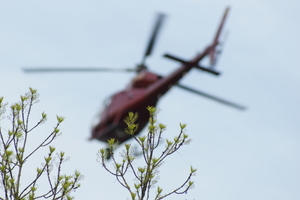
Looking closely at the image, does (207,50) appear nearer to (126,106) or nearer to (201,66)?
(201,66)

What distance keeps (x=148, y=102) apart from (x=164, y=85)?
96 cm

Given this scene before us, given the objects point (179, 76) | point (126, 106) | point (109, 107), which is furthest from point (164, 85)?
point (109, 107)

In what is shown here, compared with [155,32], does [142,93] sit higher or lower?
lower

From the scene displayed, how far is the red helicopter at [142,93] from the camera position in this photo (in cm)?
1593

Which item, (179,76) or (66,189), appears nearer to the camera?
(66,189)

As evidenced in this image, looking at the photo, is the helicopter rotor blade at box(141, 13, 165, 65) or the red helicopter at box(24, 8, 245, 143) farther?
the helicopter rotor blade at box(141, 13, 165, 65)

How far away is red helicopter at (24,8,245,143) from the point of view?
15930 mm

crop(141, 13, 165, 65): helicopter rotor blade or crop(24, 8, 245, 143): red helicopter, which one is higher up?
crop(141, 13, 165, 65): helicopter rotor blade

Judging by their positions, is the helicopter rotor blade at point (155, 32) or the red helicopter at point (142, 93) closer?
the red helicopter at point (142, 93)

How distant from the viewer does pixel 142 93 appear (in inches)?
658

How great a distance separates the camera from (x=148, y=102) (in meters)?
16.5

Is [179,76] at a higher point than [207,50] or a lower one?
lower

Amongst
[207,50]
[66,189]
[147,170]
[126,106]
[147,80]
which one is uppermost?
[207,50]

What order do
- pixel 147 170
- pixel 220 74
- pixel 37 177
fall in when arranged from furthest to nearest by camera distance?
1. pixel 220 74
2. pixel 37 177
3. pixel 147 170
